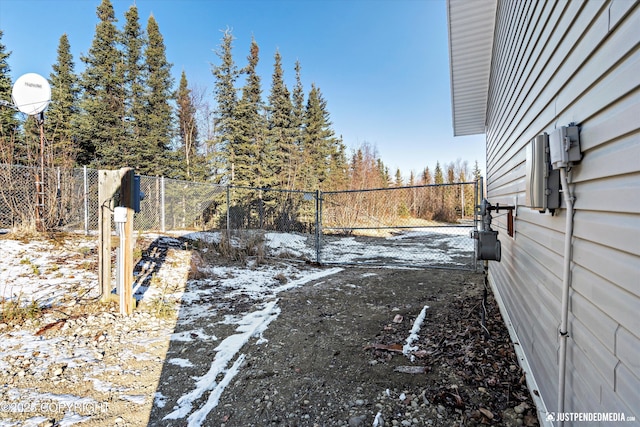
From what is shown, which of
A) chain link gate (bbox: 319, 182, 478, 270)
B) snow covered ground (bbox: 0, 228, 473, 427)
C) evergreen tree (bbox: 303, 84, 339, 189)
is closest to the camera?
snow covered ground (bbox: 0, 228, 473, 427)

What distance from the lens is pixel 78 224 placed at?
705cm

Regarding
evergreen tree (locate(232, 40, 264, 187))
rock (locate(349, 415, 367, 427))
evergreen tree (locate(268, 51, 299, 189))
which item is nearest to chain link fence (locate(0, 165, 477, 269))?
evergreen tree (locate(232, 40, 264, 187))

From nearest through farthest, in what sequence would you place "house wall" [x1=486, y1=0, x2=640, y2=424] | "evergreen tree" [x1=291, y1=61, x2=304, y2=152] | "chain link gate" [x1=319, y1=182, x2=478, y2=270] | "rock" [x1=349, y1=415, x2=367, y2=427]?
"house wall" [x1=486, y1=0, x2=640, y2=424]
"rock" [x1=349, y1=415, x2=367, y2=427]
"chain link gate" [x1=319, y1=182, x2=478, y2=270]
"evergreen tree" [x1=291, y1=61, x2=304, y2=152]

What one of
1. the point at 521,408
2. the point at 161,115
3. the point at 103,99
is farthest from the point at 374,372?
the point at 103,99

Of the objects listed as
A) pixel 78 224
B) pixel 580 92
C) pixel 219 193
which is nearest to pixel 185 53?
pixel 219 193

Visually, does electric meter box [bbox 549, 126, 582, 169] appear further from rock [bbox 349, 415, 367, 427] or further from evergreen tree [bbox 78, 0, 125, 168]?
evergreen tree [bbox 78, 0, 125, 168]

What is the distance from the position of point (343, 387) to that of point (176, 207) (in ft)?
32.6

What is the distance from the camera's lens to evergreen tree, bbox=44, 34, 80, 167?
1329cm

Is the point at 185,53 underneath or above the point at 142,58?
above

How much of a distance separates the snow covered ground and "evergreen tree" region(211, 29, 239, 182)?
28.8 ft

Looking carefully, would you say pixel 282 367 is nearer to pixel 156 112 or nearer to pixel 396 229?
pixel 396 229

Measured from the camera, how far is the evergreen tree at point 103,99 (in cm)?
1320

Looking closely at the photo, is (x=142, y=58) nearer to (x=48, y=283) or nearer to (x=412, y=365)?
(x=48, y=283)

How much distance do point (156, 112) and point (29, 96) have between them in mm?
9959
